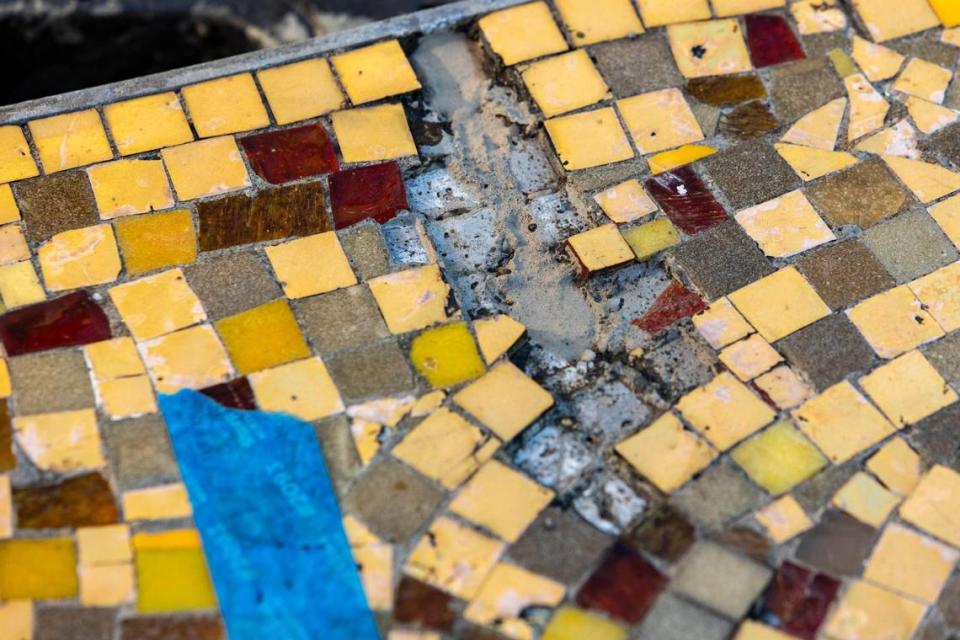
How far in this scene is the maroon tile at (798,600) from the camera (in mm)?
2578

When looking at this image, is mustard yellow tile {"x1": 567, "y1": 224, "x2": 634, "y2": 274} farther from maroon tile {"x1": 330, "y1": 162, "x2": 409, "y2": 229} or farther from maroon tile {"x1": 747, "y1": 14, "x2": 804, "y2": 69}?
maroon tile {"x1": 747, "y1": 14, "x2": 804, "y2": 69}

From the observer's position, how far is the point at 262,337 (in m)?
2.92

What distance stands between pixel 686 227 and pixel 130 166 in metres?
1.58

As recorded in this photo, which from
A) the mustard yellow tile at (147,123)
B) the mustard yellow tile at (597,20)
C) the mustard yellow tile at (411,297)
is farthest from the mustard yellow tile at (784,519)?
the mustard yellow tile at (147,123)

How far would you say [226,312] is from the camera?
2953 mm

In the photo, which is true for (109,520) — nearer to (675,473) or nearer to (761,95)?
(675,473)

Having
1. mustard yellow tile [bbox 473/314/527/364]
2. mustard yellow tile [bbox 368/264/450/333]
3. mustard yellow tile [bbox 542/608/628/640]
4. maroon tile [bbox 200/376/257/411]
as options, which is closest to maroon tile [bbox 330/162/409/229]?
mustard yellow tile [bbox 368/264/450/333]

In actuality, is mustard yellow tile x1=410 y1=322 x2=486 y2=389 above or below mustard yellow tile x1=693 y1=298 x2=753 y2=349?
below

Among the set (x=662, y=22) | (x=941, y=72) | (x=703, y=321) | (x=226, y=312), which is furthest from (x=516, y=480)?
(x=941, y=72)

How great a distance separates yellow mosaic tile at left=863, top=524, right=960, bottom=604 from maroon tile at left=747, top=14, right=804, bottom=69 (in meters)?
1.57

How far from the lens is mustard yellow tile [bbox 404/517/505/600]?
2605 millimetres

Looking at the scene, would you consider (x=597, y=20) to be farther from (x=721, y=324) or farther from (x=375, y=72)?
(x=721, y=324)

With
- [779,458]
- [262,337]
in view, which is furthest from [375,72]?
[779,458]

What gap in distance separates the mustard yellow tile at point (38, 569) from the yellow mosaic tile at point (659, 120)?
6.30 feet
